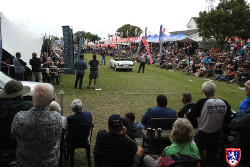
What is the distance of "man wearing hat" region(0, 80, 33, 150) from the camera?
10.8ft

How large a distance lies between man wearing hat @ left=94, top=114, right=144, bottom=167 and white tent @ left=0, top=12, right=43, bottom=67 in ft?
40.6

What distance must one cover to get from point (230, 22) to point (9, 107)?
3440cm

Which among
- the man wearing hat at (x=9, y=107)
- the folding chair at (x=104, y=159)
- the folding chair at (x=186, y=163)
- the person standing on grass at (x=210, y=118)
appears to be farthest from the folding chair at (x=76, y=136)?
the folding chair at (x=186, y=163)

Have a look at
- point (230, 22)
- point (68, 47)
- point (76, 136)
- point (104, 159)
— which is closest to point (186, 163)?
point (104, 159)

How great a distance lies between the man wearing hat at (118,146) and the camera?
281cm

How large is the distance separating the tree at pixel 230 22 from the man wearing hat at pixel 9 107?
32.5 metres

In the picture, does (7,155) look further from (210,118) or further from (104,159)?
(210,118)

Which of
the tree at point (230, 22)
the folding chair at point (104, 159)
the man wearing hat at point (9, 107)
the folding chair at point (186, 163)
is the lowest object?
the folding chair at point (104, 159)

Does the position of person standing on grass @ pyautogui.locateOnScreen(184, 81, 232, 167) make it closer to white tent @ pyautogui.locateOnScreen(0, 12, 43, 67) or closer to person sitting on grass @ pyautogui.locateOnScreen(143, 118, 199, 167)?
person sitting on grass @ pyautogui.locateOnScreen(143, 118, 199, 167)

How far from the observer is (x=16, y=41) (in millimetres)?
14266

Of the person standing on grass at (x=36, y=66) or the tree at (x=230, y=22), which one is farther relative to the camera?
the tree at (x=230, y=22)

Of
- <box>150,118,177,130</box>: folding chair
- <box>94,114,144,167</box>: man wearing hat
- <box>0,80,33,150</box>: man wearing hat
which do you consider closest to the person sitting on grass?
<box>94,114,144,167</box>: man wearing hat

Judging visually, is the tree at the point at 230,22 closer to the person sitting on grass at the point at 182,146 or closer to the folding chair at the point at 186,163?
the person sitting on grass at the point at 182,146

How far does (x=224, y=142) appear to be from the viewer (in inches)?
169
